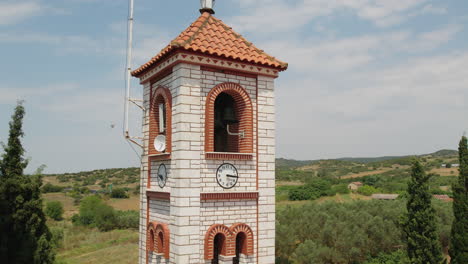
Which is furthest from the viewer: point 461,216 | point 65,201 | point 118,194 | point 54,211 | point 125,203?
point 118,194

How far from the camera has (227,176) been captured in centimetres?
978

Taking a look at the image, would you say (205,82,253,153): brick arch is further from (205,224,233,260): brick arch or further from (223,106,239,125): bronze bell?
(205,224,233,260): brick arch

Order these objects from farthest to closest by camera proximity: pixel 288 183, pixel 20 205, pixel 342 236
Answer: pixel 288 183
pixel 342 236
pixel 20 205

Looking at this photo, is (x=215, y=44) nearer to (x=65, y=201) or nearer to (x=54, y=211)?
(x=54, y=211)

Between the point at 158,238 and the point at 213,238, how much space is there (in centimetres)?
174

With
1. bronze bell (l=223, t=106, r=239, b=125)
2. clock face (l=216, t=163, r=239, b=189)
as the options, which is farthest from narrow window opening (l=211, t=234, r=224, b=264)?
bronze bell (l=223, t=106, r=239, b=125)

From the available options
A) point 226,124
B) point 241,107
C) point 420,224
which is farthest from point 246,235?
point 420,224

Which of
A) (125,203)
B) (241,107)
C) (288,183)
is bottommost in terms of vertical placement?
(125,203)

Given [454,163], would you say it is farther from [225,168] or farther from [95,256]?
[225,168]

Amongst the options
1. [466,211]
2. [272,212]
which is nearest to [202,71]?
[272,212]

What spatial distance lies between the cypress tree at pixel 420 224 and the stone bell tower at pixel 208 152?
1147cm

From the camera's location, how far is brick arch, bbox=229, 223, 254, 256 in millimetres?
9727

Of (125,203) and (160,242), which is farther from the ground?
(160,242)

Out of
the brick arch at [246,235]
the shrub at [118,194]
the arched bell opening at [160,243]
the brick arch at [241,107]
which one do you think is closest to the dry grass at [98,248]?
the arched bell opening at [160,243]
